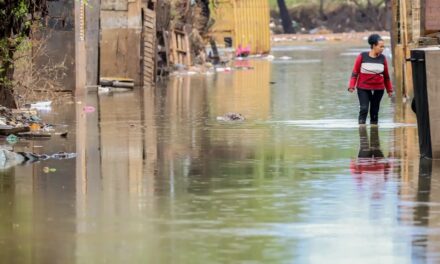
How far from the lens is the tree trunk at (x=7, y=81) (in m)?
19.0

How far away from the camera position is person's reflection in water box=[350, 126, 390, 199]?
13.4 metres

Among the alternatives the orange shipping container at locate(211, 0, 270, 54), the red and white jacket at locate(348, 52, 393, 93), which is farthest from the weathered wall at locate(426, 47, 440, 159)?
the orange shipping container at locate(211, 0, 270, 54)

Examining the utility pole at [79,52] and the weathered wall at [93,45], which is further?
the weathered wall at [93,45]

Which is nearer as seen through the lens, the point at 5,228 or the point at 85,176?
the point at 5,228

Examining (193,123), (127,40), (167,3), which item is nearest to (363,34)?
(167,3)

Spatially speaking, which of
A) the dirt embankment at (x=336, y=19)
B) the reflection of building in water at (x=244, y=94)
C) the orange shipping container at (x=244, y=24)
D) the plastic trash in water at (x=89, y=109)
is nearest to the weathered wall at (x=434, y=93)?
the reflection of building in water at (x=244, y=94)

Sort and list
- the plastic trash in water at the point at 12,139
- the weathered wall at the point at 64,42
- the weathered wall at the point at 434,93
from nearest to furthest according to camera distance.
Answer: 1. the weathered wall at the point at 434,93
2. the plastic trash in water at the point at 12,139
3. the weathered wall at the point at 64,42

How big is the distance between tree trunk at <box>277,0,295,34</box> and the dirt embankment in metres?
1.22

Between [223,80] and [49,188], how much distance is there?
24.0 meters

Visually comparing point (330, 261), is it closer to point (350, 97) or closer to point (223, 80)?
point (350, 97)

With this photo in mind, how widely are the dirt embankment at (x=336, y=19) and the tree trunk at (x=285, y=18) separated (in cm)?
122

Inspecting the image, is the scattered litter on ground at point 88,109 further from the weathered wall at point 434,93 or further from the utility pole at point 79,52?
the weathered wall at point 434,93

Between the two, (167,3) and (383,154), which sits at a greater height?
(167,3)

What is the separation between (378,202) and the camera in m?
11.7
